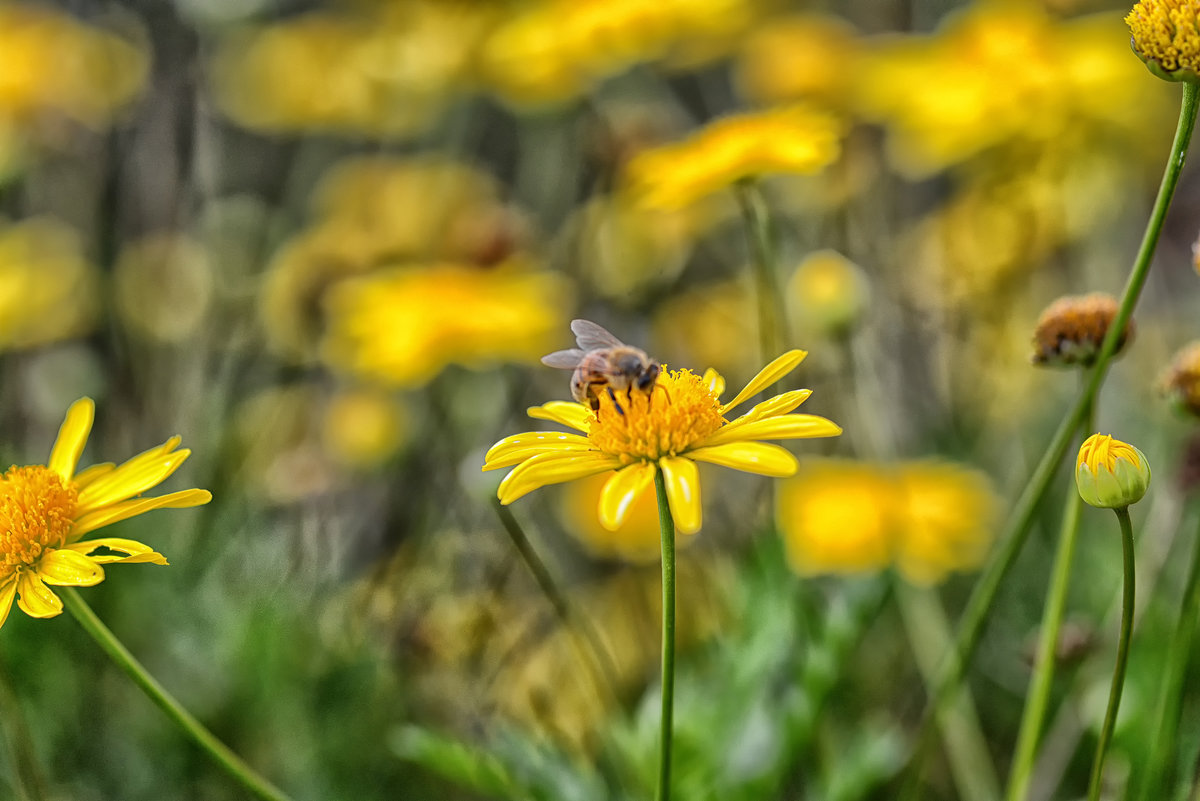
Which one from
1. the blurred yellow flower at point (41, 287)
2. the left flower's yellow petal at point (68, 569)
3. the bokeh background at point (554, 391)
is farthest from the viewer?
the blurred yellow flower at point (41, 287)

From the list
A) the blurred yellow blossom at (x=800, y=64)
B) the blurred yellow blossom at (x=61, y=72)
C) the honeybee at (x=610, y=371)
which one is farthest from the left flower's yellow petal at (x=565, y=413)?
the blurred yellow blossom at (x=61, y=72)

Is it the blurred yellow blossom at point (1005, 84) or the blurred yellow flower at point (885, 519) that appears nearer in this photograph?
the blurred yellow flower at point (885, 519)

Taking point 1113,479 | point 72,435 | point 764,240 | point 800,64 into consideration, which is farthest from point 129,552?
point 800,64

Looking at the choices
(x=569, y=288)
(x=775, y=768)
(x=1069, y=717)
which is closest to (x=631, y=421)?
(x=775, y=768)

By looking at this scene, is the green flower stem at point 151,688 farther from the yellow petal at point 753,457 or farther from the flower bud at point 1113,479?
the flower bud at point 1113,479

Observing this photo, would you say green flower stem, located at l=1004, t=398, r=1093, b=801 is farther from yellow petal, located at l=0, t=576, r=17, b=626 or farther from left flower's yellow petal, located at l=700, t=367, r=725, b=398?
yellow petal, located at l=0, t=576, r=17, b=626

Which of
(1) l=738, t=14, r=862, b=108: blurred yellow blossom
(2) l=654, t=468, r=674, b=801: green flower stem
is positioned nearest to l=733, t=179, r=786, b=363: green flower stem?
(2) l=654, t=468, r=674, b=801: green flower stem

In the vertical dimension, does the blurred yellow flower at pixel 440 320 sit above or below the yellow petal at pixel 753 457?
below

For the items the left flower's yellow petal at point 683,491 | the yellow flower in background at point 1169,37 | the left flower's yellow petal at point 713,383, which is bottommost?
the left flower's yellow petal at point 713,383

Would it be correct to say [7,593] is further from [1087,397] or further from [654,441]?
[1087,397]
